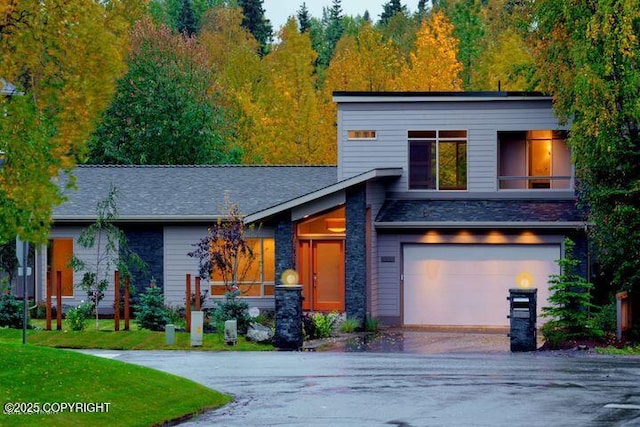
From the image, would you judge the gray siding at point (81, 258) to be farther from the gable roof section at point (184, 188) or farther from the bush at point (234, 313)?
the bush at point (234, 313)

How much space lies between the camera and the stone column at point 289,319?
1377 inches

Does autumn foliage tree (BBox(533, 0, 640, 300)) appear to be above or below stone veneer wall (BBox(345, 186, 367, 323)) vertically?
above

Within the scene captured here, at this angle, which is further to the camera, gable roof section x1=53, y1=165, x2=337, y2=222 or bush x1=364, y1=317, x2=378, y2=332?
gable roof section x1=53, y1=165, x2=337, y2=222

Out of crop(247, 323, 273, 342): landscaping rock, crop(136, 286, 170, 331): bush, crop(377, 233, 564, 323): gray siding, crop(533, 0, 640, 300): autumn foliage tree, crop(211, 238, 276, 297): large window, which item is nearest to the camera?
crop(533, 0, 640, 300): autumn foliage tree

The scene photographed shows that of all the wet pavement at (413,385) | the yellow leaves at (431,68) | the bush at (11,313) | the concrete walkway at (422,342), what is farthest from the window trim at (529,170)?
the yellow leaves at (431,68)

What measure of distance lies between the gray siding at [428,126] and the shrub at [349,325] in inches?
217

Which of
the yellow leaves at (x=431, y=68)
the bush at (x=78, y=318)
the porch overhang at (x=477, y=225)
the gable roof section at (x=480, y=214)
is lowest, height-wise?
the bush at (x=78, y=318)

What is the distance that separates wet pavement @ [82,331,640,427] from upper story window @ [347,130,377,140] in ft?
30.7

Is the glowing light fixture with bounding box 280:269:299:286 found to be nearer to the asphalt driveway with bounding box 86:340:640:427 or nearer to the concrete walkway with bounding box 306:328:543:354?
the concrete walkway with bounding box 306:328:543:354

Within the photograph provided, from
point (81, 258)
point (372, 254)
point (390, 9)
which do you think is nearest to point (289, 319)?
point (372, 254)

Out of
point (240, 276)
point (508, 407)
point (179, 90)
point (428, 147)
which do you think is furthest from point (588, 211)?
point (179, 90)

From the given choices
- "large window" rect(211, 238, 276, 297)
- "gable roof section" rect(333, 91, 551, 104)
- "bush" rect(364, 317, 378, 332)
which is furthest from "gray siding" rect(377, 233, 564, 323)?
"gable roof section" rect(333, 91, 551, 104)

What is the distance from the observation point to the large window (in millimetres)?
44094

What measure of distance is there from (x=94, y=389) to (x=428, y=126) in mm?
22884
